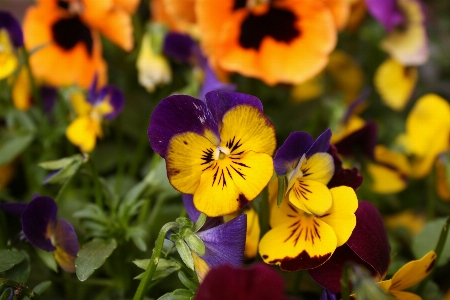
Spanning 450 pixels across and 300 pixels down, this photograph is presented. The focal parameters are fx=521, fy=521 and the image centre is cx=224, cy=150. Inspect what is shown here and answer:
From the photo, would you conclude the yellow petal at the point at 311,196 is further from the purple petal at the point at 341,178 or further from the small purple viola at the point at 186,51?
the small purple viola at the point at 186,51

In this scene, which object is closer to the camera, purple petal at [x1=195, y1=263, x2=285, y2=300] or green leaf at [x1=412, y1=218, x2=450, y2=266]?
purple petal at [x1=195, y1=263, x2=285, y2=300]

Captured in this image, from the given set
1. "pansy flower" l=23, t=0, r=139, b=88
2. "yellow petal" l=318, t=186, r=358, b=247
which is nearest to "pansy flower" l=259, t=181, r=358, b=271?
"yellow petal" l=318, t=186, r=358, b=247

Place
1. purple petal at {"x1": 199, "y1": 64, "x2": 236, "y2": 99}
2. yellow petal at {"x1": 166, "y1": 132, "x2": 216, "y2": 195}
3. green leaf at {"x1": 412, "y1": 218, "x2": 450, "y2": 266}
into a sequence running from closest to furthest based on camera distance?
1. yellow petal at {"x1": 166, "y1": 132, "x2": 216, "y2": 195}
2. green leaf at {"x1": 412, "y1": 218, "x2": 450, "y2": 266}
3. purple petal at {"x1": 199, "y1": 64, "x2": 236, "y2": 99}

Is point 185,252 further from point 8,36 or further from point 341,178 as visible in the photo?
point 8,36

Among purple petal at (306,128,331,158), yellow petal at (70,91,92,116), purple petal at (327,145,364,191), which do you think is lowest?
yellow petal at (70,91,92,116)

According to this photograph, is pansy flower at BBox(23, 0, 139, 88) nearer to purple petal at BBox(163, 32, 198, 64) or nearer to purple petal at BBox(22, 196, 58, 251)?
purple petal at BBox(163, 32, 198, 64)

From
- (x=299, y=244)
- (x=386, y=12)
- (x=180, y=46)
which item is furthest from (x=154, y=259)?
(x=386, y=12)

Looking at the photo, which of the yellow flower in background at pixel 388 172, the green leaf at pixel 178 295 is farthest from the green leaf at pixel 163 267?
the yellow flower in background at pixel 388 172
